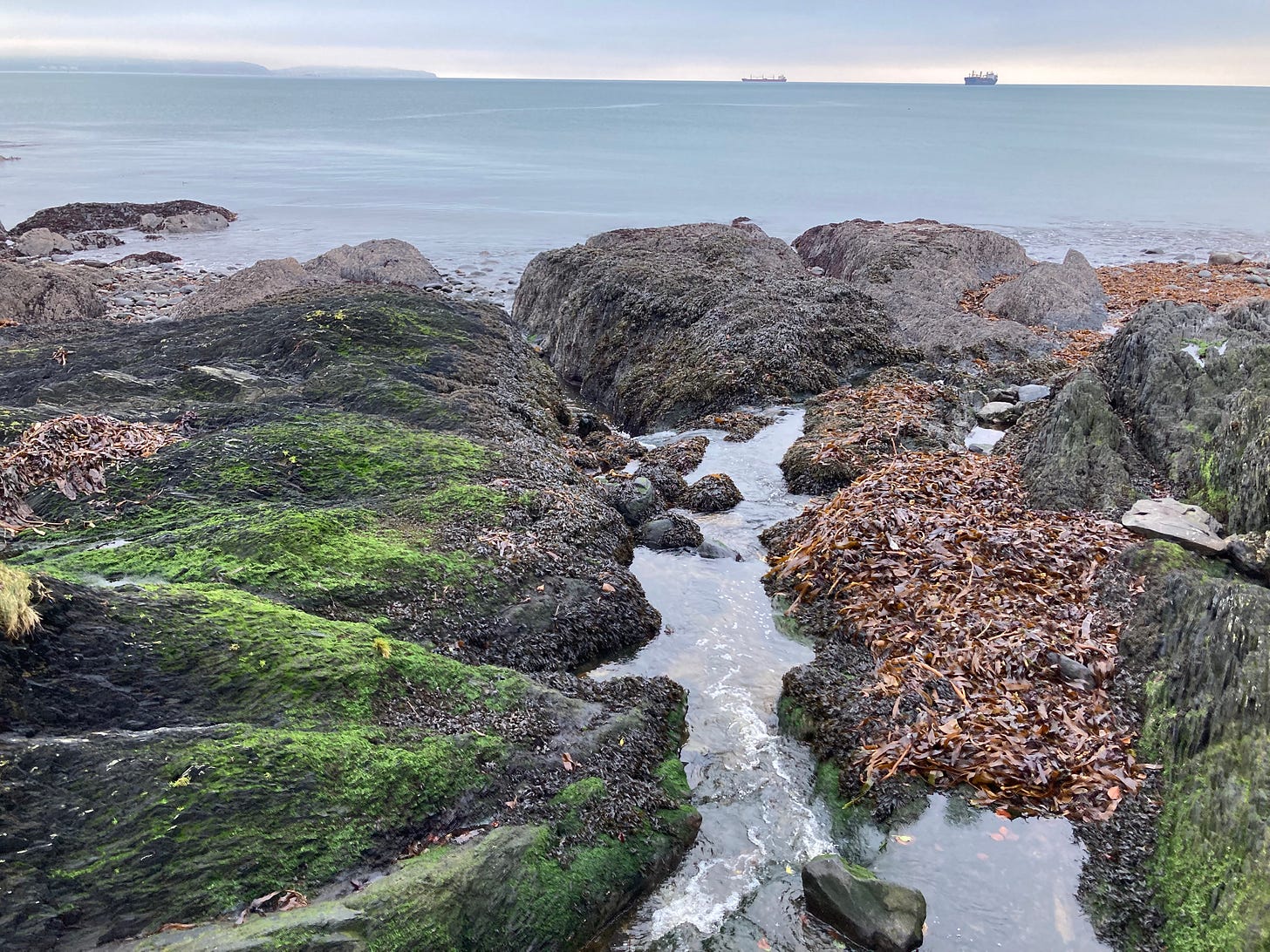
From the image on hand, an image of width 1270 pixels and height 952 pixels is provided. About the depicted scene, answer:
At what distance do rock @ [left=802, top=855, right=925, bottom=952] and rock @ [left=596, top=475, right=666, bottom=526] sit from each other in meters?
5.16

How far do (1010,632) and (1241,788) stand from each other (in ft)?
7.08

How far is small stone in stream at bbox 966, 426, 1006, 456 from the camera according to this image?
11.4 meters

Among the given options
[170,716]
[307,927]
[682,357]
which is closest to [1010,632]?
[307,927]

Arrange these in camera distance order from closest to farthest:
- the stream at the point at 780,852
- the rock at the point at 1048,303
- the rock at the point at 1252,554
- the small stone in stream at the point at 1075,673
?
the stream at the point at 780,852, the small stone in stream at the point at 1075,673, the rock at the point at 1252,554, the rock at the point at 1048,303

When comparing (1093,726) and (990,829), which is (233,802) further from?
(1093,726)

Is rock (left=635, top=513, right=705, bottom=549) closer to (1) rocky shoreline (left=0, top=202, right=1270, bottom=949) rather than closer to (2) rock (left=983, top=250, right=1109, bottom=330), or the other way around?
(1) rocky shoreline (left=0, top=202, right=1270, bottom=949)

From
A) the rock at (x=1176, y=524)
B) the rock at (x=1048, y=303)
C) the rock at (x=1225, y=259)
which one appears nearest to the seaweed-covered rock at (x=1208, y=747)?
the rock at (x=1176, y=524)

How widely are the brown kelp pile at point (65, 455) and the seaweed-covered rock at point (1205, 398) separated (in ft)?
33.1

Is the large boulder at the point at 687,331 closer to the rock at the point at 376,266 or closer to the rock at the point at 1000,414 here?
the rock at the point at 1000,414

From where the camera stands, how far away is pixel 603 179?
65.5 m

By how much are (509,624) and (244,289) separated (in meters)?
17.9

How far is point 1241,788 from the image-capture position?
16.1 feet

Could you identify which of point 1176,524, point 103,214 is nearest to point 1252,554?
point 1176,524

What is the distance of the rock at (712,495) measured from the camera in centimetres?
1038
